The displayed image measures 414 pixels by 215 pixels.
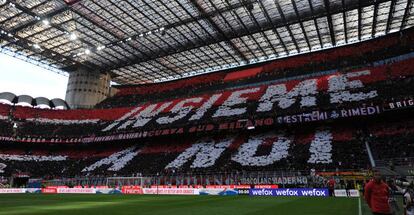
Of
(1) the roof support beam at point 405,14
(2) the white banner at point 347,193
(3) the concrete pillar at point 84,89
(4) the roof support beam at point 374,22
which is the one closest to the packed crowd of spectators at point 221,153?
(2) the white banner at point 347,193

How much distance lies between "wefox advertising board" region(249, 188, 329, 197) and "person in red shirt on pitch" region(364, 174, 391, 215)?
18461mm

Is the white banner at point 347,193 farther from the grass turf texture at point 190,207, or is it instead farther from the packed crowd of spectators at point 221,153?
the grass turf texture at point 190,207

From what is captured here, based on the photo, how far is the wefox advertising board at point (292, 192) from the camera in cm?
2591

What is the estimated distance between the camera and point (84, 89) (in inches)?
2655

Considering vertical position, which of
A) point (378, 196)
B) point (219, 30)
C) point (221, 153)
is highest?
point (219, 30)

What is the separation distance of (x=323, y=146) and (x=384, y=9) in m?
21.6

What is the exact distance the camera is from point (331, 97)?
40.4 m

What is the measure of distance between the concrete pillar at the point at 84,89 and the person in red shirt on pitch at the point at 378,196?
2561 inches

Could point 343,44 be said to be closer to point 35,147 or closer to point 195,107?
point 195,107

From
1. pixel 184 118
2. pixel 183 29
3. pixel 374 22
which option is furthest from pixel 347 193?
pixel 183 29

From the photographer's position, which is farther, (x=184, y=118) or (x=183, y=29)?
(x=184, y=118)

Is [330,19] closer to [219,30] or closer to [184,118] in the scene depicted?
[219,30]

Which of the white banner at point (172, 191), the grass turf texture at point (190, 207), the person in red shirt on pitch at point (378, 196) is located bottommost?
the grass turf texture at point (190, 207)

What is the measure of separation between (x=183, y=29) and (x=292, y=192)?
29627 mm
